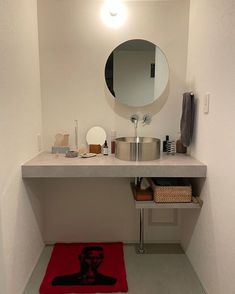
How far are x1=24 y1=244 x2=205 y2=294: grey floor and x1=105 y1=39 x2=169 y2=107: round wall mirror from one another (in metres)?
1.33

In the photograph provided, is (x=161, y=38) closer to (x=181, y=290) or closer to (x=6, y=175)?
(x=6, y=175)

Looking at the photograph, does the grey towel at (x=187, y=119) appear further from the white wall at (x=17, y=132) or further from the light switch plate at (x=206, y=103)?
the white wall at (x=17, y=132)

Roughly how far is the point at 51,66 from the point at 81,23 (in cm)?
44

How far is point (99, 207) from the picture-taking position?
7.36 feet

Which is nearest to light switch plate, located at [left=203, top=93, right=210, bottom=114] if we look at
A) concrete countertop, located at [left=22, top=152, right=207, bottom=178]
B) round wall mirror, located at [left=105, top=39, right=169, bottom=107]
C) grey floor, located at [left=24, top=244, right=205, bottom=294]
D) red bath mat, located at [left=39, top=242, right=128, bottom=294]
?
A: concrete countertop, located at [left=22, top=152, right=207, bottom=178]

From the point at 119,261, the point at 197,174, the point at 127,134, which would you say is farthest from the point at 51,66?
the point at 119,261

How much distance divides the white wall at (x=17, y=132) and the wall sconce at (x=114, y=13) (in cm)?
57

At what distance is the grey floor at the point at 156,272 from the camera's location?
67.8 inches

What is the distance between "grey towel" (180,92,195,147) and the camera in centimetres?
188

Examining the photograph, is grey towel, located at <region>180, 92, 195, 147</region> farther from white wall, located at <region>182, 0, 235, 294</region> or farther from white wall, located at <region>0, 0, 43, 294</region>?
white wall, located at <region>0, 0, 43, 294</region>

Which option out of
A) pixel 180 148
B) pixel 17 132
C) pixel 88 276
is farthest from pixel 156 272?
pixel 17 132

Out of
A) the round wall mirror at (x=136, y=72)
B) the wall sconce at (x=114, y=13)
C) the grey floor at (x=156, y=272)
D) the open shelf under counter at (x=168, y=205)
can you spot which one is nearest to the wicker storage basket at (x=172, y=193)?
the open shelf under counter at (x=168, y=205)

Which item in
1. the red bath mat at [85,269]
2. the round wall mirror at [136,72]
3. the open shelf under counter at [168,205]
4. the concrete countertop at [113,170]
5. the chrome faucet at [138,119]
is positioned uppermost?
the round wall mirror at [136,72]

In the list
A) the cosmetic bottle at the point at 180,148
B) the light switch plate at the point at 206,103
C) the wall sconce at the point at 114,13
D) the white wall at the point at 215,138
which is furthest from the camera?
the cosmetic bottle at the point at 180,148
